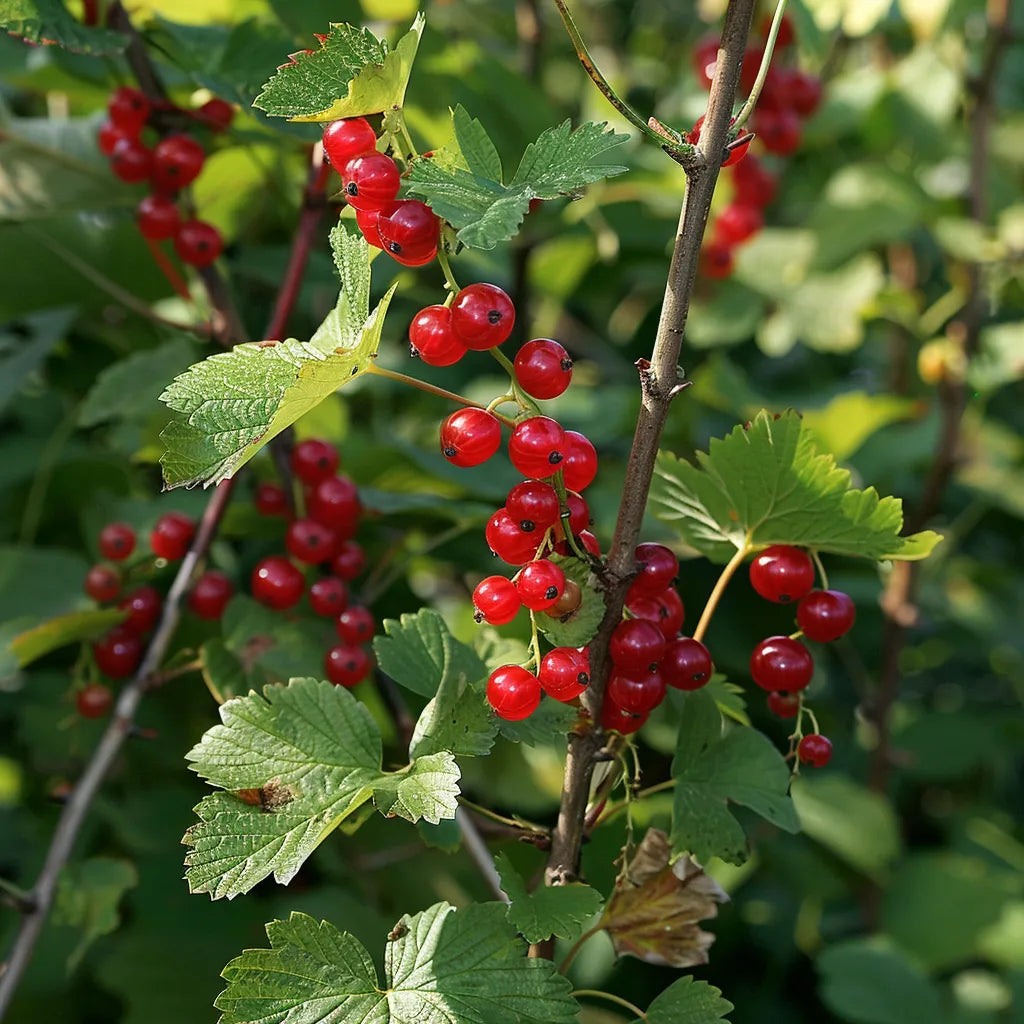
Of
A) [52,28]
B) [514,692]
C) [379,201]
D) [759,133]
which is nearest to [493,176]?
[379,201]

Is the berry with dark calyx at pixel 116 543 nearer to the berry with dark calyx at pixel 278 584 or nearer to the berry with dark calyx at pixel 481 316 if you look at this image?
the berry with dark calyx at pixel 278 584

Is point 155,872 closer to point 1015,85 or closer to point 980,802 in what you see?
point 980,802

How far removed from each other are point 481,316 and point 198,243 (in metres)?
0.51

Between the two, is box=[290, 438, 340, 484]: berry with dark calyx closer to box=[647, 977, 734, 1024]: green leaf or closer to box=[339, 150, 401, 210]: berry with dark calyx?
box=[339, 150, 401, 210]: berry with dark calyx

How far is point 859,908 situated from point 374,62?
146cm

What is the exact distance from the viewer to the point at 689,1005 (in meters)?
0.59

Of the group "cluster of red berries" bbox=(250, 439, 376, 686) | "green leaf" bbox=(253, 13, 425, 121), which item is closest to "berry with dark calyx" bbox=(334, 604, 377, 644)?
"cluster of red berries" bbox=(250, 439, 376, 686)

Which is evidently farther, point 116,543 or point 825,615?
point 116,543

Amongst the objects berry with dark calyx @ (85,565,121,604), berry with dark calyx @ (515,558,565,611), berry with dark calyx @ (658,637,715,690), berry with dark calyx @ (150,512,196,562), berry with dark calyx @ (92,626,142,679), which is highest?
berry with dark calyx @ (515,558,565,611)

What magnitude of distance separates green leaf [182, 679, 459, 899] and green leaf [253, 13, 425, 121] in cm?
32

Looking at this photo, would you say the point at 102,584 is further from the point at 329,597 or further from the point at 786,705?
the point at 786,705

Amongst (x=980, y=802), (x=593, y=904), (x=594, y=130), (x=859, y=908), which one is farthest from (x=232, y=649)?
(x=980, y=802)

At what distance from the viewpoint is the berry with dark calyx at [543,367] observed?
59cm

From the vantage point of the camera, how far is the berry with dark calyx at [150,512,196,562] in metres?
0.96
